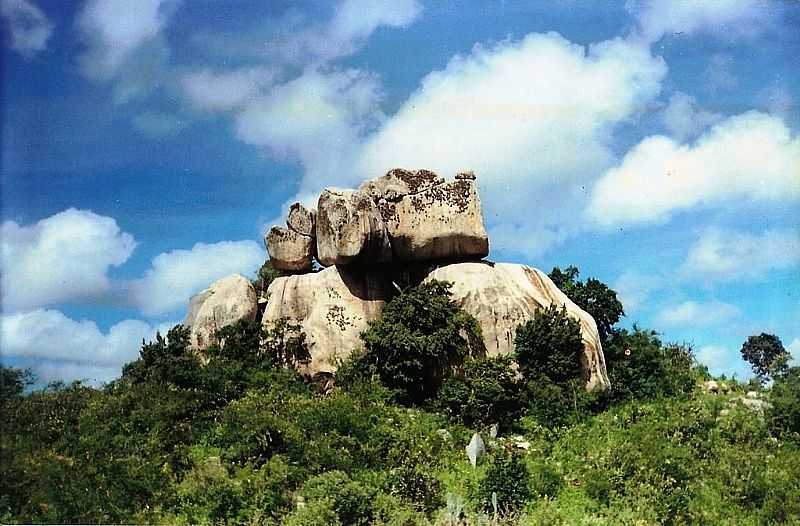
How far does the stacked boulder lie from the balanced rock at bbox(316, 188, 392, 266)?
21 millimetres

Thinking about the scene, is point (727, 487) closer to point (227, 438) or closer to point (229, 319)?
point (227, 438)

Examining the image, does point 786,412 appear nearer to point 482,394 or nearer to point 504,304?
point 482,394

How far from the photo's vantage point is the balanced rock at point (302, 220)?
19.7 meters

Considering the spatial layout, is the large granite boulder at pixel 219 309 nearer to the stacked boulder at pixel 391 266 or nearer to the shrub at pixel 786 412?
the stacked boulder at pixel 391 266

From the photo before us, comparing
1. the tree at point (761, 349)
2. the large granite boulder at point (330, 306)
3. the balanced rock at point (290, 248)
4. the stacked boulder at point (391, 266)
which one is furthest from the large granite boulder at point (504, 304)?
the tree at point (761, 349)

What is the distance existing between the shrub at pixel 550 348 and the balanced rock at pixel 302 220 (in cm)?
550

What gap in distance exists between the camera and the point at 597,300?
66.9ft

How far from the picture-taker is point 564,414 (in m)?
15.7

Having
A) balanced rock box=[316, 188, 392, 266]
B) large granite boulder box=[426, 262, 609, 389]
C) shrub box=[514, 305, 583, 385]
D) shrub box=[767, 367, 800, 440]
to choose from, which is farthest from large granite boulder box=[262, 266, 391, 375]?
shrub box=[767, 367, 800, 440]

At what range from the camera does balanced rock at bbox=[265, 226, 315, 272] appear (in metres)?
19.6

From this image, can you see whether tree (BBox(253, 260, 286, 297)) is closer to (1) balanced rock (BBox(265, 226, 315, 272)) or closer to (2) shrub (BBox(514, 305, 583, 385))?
(1) balanced rock (BBox(265, 226, 315, 272))

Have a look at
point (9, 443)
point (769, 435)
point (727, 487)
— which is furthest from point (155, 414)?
point (769, 435)

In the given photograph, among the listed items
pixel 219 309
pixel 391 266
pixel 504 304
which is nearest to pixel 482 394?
pixel 504 304

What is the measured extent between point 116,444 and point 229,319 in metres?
4.58
